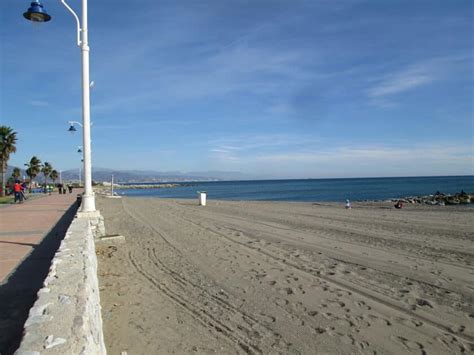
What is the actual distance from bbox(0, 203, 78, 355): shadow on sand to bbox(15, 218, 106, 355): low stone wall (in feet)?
0.94

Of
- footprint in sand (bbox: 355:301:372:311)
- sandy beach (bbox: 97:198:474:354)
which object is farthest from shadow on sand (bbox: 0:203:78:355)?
footprint in sand (bbox: 355:301:372:311)

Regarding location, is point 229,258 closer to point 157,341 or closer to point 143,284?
point 143,284

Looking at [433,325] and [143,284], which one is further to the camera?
[143,284]

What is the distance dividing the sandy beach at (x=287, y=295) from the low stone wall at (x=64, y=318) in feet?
2.45

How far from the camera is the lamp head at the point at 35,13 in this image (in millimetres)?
6992

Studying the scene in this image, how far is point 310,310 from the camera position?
15.1ft

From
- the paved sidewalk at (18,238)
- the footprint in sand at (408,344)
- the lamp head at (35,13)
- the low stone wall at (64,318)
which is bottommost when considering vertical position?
the footprint in sand at (408,344)

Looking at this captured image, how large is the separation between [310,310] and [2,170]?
41.4 meters

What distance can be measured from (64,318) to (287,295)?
3361 millimetres

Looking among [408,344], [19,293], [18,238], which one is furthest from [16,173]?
[408,344]

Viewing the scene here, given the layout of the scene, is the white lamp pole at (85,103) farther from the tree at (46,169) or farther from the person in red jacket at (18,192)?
the tree at (46,169)

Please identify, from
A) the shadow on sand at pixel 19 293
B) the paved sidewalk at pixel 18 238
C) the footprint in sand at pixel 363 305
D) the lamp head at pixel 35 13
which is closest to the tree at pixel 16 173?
the paved sidewalk at pixel 18 238

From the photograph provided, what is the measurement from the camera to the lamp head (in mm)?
6992

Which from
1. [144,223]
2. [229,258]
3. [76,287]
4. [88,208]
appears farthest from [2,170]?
[76,287]
